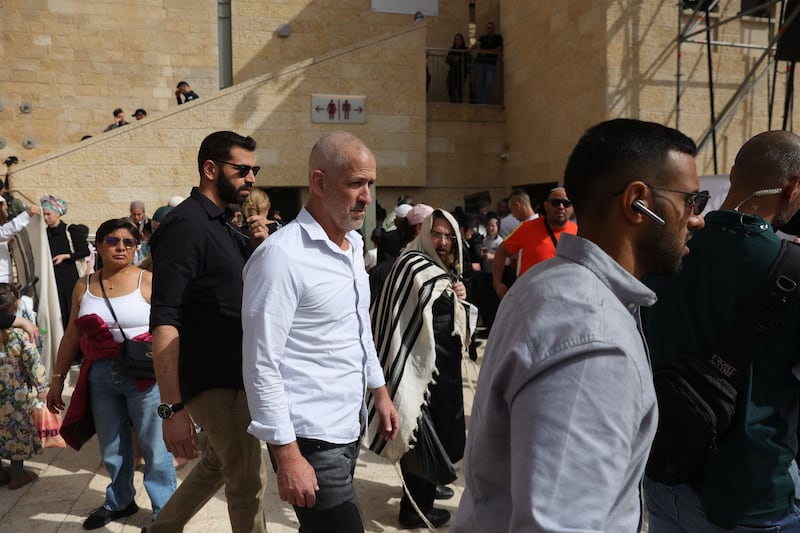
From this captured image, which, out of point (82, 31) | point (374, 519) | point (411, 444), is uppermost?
point (82, 31)

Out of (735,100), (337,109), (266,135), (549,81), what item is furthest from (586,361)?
(549,81)

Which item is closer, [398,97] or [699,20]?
[699,20]

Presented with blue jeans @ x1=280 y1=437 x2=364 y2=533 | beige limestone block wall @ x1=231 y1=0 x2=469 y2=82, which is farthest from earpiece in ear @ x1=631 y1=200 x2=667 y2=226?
beige limestone block wall @ x1=231 y1=0 x2=469 y2=82

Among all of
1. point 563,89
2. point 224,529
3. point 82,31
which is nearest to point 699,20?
point 563,89

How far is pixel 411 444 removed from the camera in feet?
11.6

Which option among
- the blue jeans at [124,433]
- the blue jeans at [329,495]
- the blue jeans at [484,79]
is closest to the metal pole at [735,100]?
the blue jeans at [484,79]

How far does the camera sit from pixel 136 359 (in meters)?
3.70

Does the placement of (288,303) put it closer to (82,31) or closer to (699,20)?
(699,20)

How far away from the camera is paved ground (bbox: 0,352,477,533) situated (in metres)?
3.82

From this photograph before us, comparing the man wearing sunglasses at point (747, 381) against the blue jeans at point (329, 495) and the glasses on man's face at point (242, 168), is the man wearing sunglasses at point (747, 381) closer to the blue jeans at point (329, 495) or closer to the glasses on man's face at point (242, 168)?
A: the blue jeans at point (329, 495)

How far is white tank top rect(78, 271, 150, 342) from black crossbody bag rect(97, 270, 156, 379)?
11 cm

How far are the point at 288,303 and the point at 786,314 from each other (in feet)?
5.04

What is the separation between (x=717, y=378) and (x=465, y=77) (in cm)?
1417

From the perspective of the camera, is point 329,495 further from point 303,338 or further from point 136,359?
point 136,359
